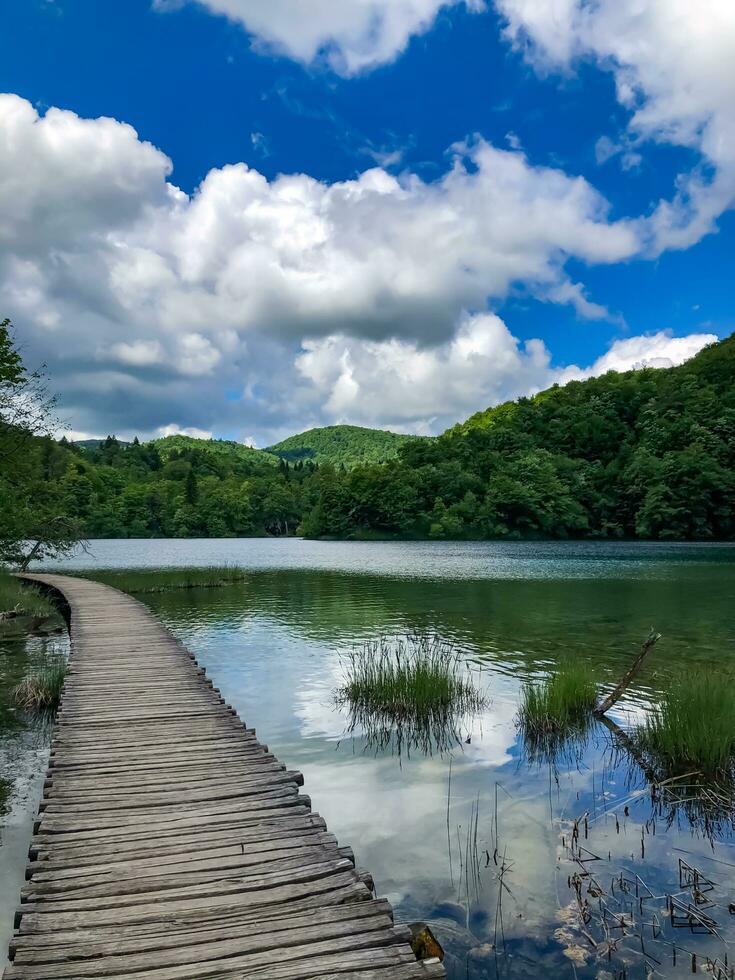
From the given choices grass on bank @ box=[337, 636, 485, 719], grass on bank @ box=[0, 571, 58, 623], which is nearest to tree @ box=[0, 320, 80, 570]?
grass on bank @ box=[0, 571, 58, 623]

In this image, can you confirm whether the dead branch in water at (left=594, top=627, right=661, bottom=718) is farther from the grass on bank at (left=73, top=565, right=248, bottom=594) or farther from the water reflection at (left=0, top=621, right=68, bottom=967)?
the grass on bank at (left=73, top=565, right=248, bottom=594)

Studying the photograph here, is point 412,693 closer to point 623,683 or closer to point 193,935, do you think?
point 623,683

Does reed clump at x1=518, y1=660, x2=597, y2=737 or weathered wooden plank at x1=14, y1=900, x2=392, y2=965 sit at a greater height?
weathered wooden plank at x1=14, y1=900, x2=392, y2=965

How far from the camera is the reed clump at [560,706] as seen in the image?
10.1m

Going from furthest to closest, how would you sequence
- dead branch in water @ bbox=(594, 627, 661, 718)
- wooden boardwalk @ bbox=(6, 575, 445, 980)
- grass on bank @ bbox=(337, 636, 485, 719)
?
grass on bank @ bbox=(337, 636, 485, 719) → dead branch in water @ bbox=(594, 627, 661, 718) → wooden boardwalk @ bbox=(6, 575, 445, 980)

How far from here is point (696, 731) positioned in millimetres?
7980

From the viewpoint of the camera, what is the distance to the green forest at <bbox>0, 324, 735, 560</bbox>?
84.4 meters

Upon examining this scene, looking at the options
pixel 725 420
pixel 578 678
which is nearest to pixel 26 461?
pixel 578 678

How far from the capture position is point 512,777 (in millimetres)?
8508

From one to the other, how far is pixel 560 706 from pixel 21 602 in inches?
826

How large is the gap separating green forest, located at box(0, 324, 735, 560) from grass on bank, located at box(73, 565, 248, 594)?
29.4 meters

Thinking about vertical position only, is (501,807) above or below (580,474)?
below

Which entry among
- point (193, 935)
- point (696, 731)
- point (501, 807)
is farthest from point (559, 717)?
point (193, 935)

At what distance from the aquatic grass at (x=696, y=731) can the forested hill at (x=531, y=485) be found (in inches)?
2978
